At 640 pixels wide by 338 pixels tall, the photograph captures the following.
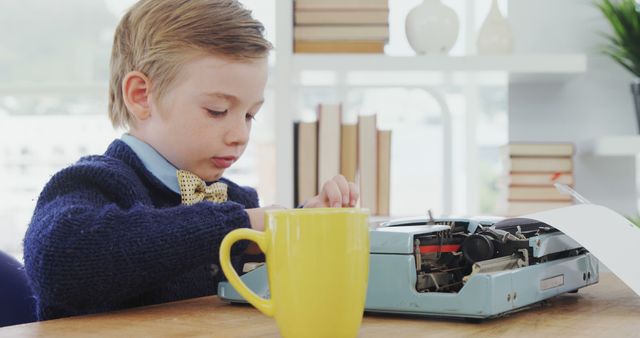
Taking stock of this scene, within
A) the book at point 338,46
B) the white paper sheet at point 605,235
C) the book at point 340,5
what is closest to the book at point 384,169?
the book at point 338,46

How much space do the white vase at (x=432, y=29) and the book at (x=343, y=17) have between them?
129 millimetres

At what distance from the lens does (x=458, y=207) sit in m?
3.10

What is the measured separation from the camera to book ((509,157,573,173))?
237 cm

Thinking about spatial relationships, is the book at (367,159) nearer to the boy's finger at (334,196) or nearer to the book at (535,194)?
the book at (535,194)

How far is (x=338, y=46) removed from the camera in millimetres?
2260

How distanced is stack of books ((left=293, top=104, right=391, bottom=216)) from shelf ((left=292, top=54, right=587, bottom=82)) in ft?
0.44

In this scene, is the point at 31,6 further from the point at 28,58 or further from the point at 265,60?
the point at 265,60

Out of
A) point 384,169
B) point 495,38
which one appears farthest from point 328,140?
point 495,38

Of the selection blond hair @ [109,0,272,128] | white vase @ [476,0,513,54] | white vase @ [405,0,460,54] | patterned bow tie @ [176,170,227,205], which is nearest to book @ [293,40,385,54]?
white vase @ [405,0,460,54]

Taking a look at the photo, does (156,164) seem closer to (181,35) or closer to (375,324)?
(181,35)

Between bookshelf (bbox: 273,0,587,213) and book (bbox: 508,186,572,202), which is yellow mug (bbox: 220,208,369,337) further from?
book (bbox: 508,186,572,202)

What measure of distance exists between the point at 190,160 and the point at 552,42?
1.71 m

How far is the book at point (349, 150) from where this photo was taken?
7.55 feet

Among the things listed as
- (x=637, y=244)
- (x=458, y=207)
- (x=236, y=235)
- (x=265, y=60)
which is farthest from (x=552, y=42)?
(x=236, y=235)
